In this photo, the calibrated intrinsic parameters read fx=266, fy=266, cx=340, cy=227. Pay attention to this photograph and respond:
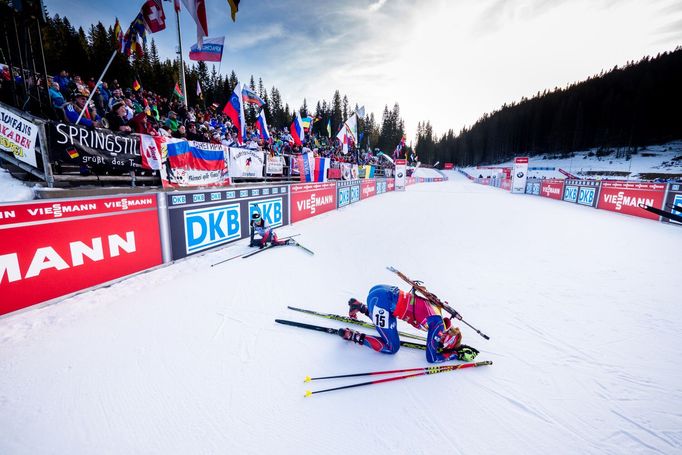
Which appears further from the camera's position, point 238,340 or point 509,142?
point 509,142

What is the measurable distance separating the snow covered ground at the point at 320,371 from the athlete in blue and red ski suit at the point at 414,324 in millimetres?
169

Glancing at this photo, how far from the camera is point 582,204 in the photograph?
16641 millimetres

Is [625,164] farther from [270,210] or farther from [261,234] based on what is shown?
[261,234]

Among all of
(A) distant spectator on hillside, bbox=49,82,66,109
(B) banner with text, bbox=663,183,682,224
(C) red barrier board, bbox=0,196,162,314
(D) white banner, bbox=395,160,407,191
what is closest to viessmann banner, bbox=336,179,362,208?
(C) red barrier board, bbox=0,196,162,314

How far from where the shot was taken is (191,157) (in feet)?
27.5

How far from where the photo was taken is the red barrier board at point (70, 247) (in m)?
3.27

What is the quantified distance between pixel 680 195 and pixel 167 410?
16.9m

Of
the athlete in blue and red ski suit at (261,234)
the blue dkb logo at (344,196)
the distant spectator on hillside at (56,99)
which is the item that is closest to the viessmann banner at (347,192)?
the blue dkb logo at (344,196)

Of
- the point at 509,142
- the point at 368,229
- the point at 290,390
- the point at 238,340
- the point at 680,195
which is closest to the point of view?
the point at 290,390

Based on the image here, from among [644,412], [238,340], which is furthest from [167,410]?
[644,412]

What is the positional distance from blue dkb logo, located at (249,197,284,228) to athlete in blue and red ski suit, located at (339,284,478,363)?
5549mm

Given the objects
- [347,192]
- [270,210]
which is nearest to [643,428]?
[270,210]

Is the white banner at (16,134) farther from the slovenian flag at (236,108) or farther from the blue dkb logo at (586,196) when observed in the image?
the blue dkb logo at (586,196)

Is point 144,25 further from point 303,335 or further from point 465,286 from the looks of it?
point 465,286
